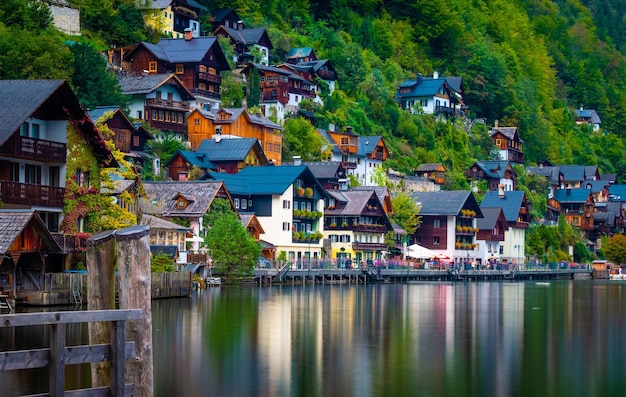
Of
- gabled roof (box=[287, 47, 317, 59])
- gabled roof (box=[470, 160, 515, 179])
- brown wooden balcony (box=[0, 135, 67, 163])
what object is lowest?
brown wooden balcony (box=[0, 135, 67, 163])

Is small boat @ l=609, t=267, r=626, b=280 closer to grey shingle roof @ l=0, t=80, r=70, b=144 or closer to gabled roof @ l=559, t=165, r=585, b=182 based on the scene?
gabled roof @ l=559, t=165, r=585, b=182

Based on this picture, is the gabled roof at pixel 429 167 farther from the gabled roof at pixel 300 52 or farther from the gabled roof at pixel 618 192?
the gabled roof at pixel 618 192

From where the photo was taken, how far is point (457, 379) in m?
32.0

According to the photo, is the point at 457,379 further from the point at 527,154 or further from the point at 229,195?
the point at 527,154

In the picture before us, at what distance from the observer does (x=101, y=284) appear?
64.2ft

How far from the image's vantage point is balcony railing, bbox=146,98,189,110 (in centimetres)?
10206

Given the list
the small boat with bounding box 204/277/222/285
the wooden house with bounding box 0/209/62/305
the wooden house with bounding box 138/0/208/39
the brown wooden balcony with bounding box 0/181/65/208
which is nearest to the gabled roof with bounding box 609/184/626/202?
the wooden house with bounding box 138/0/208/39

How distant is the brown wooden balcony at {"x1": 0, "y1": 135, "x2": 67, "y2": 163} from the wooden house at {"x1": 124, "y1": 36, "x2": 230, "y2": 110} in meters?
54.6

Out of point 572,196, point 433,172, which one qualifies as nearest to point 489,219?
point 433,172

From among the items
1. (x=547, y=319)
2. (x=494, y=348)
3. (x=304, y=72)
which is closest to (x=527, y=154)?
(x=304, y=72)

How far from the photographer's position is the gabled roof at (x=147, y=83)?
101688 millimetres

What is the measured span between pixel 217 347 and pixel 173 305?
57.9 feet

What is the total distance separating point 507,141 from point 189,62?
63767 mm

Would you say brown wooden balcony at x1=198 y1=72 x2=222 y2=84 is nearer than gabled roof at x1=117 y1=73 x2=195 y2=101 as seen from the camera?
No
